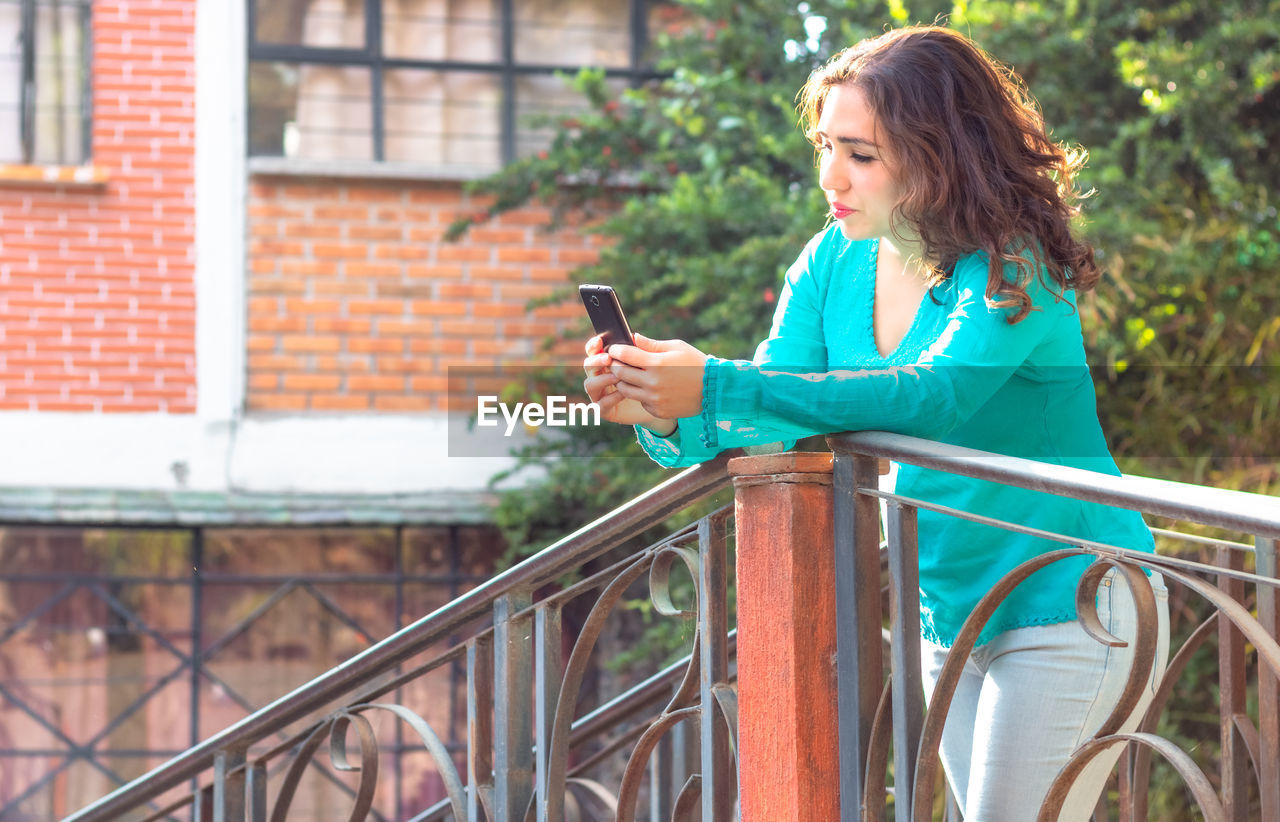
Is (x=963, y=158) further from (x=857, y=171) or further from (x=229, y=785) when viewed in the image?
(x=229, y=785)

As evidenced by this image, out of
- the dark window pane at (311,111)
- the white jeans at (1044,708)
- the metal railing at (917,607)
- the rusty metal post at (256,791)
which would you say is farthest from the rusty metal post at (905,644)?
the dark window pane at (311,111)

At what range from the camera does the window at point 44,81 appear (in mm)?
5781

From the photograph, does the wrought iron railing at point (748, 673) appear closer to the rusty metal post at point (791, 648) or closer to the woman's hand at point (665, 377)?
the rusty metal post at point (791, 648)

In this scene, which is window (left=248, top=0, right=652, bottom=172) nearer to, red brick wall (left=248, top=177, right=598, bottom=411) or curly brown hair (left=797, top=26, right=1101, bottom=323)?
red brick wall (left=248, top=177, right=598, bottom=411)

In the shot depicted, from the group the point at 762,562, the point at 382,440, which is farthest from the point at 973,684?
the point at 382,440

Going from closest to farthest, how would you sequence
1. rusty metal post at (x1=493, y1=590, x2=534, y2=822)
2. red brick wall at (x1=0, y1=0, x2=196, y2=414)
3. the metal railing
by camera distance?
the metal railing, rusty metal post at (x1=493, y1=590, x2=534, y2=822), red brick wall at (x1=0, y1=0, x2=196, y2=414)

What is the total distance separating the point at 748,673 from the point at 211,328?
467cm

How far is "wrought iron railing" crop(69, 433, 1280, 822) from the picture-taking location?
1.30 metres

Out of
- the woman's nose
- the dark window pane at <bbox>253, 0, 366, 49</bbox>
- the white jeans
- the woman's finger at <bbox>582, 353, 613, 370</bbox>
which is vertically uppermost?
the dark window pane at <bbox>253, 0, 366, 49</bbox>

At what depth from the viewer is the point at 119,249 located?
5.75 metres

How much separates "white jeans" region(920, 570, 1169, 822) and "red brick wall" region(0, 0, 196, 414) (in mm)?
4860

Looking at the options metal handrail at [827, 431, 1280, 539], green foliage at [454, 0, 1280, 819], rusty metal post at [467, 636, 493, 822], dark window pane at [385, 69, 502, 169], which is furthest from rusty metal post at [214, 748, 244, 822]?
dark window pane at [385, 69, 502, 169]

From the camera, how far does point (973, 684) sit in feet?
5.47

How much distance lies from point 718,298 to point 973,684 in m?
3.56
